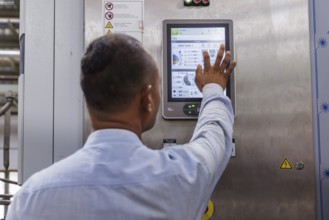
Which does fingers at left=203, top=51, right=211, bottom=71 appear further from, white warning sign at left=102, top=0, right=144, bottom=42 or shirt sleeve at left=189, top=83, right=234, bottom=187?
white warning sign at left=102, top=0, right=144, bottom=42

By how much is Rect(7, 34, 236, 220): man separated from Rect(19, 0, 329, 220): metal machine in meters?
0.64

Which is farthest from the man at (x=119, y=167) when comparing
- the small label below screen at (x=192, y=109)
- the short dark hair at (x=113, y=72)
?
the small label below screen at (x=192, y=109)

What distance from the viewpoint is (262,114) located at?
5.64 ft

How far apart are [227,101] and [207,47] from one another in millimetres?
386

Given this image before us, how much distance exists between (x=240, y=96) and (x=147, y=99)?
74 centimetres

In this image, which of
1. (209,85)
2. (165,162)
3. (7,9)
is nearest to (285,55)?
(209,85)

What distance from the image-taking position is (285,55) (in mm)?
1740

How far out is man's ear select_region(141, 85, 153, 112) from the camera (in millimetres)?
1039

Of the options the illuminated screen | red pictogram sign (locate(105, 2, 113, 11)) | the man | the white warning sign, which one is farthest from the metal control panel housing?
the man

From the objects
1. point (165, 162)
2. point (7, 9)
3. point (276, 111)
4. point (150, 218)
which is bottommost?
point (150, 218)

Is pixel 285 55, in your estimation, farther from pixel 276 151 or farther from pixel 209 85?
pixel 209 85

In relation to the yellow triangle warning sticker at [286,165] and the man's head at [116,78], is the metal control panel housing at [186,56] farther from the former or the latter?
the man's head at [116,78]

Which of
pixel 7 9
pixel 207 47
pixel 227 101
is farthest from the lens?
pixel 7 9

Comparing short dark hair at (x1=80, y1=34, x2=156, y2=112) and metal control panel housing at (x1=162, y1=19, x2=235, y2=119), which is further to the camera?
metal control panel housing at (x1=162, y1=19, x2=235, y2=119)
